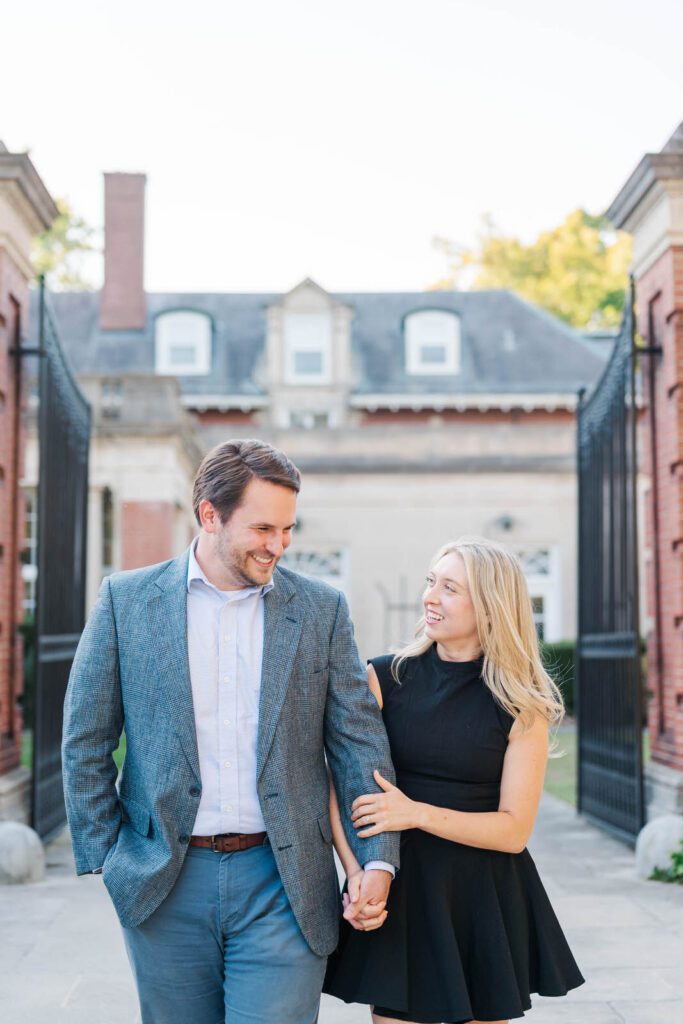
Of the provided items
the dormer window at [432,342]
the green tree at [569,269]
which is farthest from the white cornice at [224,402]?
the green tree at [569,269]

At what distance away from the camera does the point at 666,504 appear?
820 centimetres

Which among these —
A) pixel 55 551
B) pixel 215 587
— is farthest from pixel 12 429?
pixel 215 587

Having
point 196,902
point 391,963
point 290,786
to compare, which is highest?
point 290,786

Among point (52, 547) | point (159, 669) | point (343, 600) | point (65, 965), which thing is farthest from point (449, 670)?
point (52, 547)

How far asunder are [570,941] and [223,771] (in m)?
3.54

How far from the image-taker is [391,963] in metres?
2.99

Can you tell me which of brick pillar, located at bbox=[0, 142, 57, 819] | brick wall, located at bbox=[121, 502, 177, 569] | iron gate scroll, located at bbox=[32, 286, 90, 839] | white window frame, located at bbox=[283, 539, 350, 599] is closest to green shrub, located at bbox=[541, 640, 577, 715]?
white window frame, located at bbox=[283, 539, 350, 599]

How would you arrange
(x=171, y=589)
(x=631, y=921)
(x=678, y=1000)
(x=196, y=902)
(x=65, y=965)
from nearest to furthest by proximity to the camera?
(x=196, y=902), (x=171, y=589), (x=678, y=1000), (x=65, y=965), (x=631, y=921)

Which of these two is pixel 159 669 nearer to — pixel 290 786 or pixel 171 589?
pixel 171 589

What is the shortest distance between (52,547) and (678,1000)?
540 cm

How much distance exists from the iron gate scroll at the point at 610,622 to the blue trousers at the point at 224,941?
5.53 m

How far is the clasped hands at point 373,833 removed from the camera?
9.41ft

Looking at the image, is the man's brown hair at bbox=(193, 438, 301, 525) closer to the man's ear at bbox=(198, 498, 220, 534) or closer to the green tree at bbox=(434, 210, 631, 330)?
the man's ear at bbox=(198, 498, 220, 534)

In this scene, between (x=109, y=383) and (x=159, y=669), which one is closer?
(x=159, y=669)
